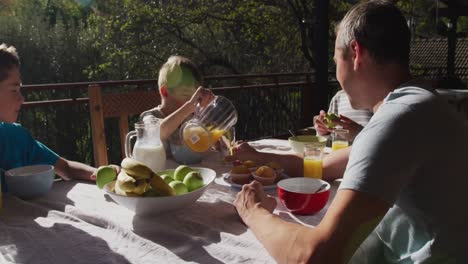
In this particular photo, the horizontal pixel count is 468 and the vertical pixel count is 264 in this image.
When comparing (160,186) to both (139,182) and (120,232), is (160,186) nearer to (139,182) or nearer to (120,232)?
(139,182)

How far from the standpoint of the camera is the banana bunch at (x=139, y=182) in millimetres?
1193

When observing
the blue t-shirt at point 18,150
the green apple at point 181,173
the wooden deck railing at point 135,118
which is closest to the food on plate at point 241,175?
the green apple at point 181,173

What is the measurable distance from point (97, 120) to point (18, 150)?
80cm

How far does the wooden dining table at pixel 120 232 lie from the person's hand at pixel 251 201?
0.17 ft

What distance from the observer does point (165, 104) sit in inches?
92.7

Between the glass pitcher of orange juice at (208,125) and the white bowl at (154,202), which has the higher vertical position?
the glass pitcher of orange juice at (208,125)

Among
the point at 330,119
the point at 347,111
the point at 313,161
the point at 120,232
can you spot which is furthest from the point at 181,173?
the point at 347,111

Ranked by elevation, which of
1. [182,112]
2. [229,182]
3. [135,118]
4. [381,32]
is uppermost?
[381,32]

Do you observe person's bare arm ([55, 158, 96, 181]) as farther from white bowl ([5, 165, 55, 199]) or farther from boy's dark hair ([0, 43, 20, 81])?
boy's dark hair ([0, 43, 20, 81])

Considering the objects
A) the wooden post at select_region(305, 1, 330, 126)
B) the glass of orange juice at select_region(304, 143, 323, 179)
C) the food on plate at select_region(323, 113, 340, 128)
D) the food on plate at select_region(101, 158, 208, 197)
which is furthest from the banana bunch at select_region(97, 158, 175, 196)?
the wooden post at select_region(305, 1, 330, 126)

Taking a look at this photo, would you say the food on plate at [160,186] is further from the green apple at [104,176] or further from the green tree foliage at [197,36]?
the green tree foliage at [197,36]

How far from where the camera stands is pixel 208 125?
180 centimetres

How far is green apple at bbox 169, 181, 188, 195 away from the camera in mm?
1308

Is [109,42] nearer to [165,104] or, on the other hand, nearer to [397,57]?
[165,104]
